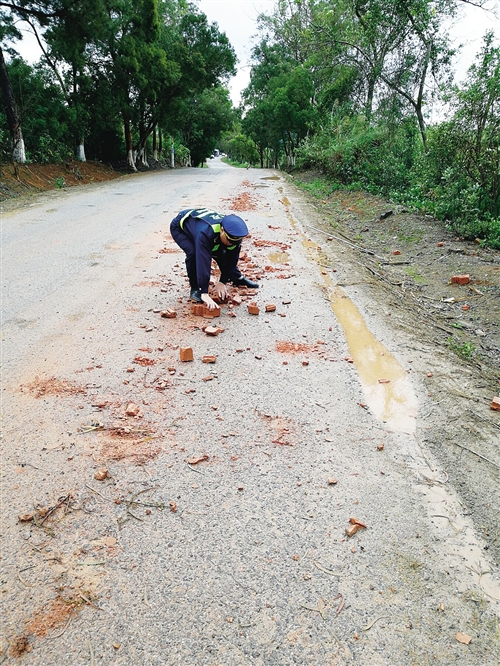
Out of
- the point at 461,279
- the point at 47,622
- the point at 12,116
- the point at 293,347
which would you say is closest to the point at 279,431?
the point at 293,347

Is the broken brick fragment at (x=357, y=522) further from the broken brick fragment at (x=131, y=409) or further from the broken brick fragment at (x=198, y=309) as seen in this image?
the broken brick fragment at (x=198, y=309)

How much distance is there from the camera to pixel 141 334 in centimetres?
420

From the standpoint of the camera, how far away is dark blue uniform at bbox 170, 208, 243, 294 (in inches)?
171

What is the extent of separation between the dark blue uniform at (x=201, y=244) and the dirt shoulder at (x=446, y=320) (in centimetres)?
170

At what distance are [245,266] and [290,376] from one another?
3.04 meters

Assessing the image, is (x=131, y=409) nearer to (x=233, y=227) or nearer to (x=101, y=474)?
(x=101, y=474)

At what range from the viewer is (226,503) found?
7.59ft

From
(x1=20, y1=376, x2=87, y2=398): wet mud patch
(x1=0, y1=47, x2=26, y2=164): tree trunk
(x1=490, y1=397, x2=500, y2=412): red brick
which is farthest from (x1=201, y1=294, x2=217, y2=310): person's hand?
(x1=0, y1=47, x2=26, y2=164): tree trunk

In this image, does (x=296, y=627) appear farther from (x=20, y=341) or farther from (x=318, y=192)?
(x=318, y=192)

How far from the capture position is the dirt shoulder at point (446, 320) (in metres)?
2.65

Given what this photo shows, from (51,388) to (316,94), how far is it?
26.2m

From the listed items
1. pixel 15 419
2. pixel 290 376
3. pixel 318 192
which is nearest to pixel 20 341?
pixel 15 419

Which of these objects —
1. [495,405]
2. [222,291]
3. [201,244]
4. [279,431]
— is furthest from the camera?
[222,291]

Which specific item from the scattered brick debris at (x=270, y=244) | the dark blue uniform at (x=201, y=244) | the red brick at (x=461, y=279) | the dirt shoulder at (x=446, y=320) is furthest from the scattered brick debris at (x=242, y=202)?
the dark blue uniform at (x=201, y=244)
